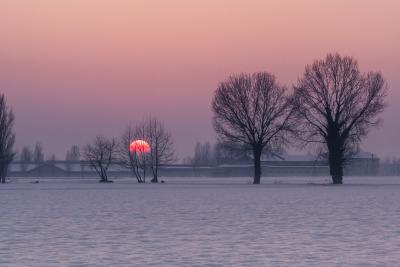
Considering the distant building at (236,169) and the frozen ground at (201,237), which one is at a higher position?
the distant building at (236,169)

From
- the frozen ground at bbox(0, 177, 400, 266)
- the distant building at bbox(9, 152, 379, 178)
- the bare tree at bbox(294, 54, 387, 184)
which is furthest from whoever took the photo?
the distant building at bbox(9, 152, 379, 178)

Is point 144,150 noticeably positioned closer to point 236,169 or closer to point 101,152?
point 101,152

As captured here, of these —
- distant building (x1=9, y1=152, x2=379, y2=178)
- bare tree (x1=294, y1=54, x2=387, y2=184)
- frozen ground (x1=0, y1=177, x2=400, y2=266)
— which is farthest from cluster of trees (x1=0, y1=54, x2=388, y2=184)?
distant building (x1=9, y1=152, x2=379, y2=178)

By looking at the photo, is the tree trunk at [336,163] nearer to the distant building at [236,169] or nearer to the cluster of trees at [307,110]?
the cluster of trees at [307,110]

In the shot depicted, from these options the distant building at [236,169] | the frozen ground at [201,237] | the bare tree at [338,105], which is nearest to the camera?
the frozen ground at [201,237]

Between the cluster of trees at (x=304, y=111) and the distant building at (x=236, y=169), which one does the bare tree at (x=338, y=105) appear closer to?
the cluster of trees at (x=304, y=111)

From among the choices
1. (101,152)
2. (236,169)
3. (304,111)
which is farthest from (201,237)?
(236,169)

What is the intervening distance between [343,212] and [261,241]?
38.6 ft

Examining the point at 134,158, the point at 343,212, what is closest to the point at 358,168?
the point at 134,158

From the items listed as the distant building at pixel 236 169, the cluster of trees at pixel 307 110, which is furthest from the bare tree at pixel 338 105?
the distant building at pixel 236 169

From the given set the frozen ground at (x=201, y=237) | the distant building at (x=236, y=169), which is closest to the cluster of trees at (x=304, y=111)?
the frozen ground at (x=201, y=237)

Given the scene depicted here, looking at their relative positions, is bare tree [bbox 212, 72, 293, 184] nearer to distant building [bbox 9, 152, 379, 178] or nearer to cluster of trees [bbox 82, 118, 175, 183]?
cluster of trees [bbox 82, 118, 175, 183]

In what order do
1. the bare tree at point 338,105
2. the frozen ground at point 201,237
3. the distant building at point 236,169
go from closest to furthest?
1. the frozen ground at point 201,237
2. the bare tree at point 338,105
3. the distant building at point 236,169

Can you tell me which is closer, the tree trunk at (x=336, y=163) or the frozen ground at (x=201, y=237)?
the frozen ground at (x=201, y=237)
